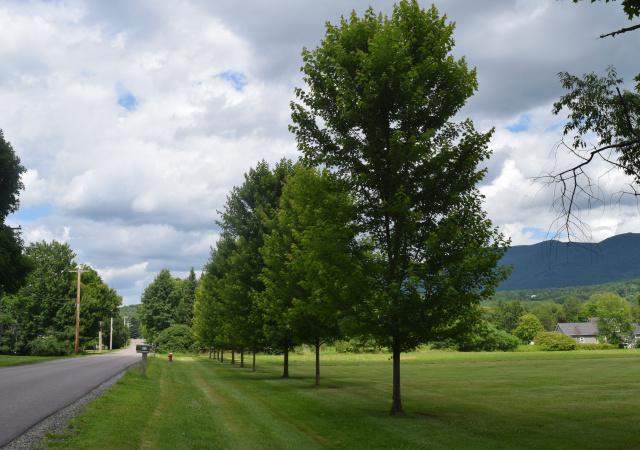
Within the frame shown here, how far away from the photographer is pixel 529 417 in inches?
657

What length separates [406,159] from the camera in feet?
51.8

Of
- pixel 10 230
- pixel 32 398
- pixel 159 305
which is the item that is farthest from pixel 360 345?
pixel 159 305

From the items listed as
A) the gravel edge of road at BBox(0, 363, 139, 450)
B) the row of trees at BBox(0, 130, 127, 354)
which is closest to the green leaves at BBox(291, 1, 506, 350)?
the gravel edge of road at BBox(0, 363, 139, 450)

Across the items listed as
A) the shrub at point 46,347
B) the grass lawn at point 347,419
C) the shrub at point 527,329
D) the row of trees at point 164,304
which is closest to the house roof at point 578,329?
the shrub at point 527,329

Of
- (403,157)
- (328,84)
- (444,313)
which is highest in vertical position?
(328,84)

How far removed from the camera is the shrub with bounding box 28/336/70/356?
70.6m

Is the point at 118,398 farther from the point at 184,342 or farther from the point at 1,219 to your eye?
the point at 184,342

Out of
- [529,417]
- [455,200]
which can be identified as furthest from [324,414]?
[455,200]

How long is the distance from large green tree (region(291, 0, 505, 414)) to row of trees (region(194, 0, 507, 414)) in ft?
0.11

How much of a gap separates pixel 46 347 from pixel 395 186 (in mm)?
66774

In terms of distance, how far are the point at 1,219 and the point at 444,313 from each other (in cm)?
3801

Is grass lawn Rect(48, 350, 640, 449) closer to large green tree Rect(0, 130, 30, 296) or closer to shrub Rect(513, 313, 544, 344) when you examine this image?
large green tree Rect(0, 130, 30, 296)

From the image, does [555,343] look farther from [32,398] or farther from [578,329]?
[32,398]

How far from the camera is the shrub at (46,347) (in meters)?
70.6
